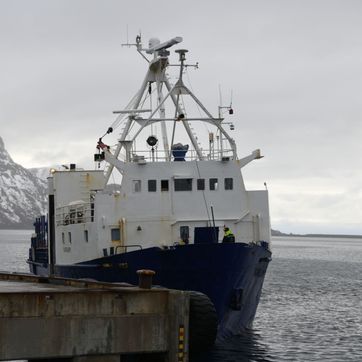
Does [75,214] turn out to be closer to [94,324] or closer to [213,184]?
[213,184]

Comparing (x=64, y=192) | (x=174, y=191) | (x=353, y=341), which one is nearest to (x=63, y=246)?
(x=64, y=192)

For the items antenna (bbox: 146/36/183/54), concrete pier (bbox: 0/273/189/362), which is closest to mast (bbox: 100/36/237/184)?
antenna (bbox: 146/36/183/54)

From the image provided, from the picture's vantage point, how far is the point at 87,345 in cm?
1817

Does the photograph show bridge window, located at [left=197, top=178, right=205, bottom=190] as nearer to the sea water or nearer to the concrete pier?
the sea water

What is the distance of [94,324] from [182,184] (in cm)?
1695

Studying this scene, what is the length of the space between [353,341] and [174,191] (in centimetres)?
988

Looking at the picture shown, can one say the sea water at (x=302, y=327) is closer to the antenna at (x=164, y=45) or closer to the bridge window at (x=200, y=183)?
the bridge window at (x=200, y=183)

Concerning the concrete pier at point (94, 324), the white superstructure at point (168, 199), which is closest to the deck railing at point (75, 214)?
the white superstructure at point (168, 199)

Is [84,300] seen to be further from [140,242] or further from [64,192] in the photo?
[64,192]

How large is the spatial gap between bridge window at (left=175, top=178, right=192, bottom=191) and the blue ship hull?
4.29 meters

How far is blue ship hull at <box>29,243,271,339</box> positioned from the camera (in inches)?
1195

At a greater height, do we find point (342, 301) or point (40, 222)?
point (40, 222)

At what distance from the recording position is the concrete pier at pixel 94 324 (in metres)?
17.7

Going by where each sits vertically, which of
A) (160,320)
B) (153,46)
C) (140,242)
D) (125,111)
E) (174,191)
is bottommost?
(160,320)
